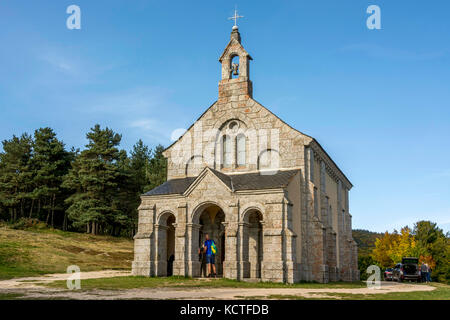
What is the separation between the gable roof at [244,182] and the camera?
23.0 metres

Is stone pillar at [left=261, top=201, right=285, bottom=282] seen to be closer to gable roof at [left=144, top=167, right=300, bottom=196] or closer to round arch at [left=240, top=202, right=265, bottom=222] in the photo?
round arch at [left=240, top=202, right=265, bottom=222]

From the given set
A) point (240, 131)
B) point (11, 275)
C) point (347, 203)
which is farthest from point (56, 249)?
point (347, 203)

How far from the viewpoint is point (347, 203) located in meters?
38.7

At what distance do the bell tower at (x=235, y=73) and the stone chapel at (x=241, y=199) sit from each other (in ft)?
0.22

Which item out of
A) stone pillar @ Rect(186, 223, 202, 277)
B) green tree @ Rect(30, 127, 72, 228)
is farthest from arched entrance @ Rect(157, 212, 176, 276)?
green tree @ Rect(30, 127, 72, 228)

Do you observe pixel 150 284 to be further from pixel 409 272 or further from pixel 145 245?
pixel 409 272

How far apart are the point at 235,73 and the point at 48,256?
1783 centimetres

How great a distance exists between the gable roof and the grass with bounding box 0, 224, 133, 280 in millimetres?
8283

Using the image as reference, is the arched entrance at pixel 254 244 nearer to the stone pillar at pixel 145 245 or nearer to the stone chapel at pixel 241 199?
the stone chapel at pixel 241 199

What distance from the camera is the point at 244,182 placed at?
78.9ft

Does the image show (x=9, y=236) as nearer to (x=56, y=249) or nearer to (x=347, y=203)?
(x=56, y=249)

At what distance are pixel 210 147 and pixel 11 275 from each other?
13.6 meters

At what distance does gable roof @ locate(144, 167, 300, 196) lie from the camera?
23.0 meters

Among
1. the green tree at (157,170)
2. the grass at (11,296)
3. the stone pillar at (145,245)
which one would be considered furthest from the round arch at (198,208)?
the green tree at (157,170)
